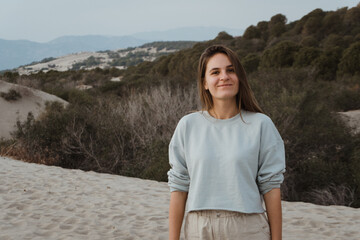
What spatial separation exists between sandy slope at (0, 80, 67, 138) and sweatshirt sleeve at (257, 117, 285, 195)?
→ 19120 millimetres

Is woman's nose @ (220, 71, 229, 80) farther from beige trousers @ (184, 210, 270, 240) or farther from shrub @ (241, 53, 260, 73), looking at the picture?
shrub @ (241, 53, 260, 73)

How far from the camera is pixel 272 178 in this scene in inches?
70.5

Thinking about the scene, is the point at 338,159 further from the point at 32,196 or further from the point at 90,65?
the point at 90,65

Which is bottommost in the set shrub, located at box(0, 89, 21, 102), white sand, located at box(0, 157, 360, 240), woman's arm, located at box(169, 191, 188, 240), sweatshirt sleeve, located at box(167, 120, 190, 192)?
white sand, located at box(0, 157, 360, 240)

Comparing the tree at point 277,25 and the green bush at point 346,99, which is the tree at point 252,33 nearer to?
the tree at point 277,25

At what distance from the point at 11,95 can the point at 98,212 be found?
18125mm

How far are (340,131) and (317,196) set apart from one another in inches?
101

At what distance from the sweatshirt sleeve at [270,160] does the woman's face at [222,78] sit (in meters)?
0.26

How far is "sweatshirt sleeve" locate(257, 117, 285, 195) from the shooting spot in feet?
5.86

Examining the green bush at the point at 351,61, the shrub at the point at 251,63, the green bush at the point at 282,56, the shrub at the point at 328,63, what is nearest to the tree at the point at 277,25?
the shrub at the point at 251,63

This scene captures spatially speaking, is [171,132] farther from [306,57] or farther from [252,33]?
[252,33]

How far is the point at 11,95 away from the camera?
2162cm

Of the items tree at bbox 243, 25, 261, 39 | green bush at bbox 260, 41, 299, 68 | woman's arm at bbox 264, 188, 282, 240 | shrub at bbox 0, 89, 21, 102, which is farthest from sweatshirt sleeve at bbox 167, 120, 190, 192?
tree at bbox 243, 25, 261, 39

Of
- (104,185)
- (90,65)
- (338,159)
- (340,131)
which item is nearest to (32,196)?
(104,185)
